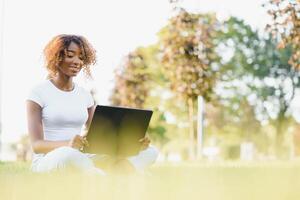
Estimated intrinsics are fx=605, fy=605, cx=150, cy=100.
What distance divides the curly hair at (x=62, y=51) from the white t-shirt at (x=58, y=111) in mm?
243

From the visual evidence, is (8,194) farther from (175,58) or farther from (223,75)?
(223,75)

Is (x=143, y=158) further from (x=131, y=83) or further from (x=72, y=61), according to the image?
(x=131, y=83)

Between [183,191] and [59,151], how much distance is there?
2.12m

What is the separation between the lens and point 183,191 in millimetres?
4121

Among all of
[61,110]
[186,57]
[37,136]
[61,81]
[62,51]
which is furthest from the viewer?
[186,57]

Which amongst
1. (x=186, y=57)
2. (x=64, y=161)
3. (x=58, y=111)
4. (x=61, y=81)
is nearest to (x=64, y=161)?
(x=64, y=161)

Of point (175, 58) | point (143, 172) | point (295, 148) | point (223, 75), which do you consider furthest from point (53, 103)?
point (295, 148)

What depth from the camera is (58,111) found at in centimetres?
623

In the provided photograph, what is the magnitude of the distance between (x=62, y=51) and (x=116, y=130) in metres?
0.98

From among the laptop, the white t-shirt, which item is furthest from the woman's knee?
the white t-shirt

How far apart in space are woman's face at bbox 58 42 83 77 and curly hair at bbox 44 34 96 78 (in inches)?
1.3

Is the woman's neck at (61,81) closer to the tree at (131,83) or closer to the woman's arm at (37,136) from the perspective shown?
the woman's arm at (37,136)

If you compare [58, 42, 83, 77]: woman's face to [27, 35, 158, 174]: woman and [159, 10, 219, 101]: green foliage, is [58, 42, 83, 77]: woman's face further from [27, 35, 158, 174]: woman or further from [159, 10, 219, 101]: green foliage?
[159, 10, 219, 101]: green foliage

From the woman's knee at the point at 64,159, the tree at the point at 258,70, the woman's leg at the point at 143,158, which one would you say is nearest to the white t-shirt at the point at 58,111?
the woman's knee at the point at 64,159
